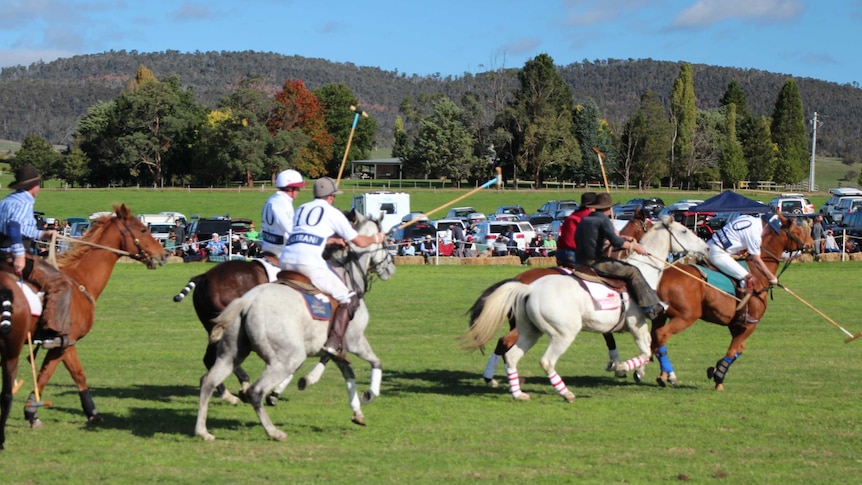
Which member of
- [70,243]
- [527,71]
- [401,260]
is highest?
[527,71]

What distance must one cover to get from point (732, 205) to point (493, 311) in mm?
39077

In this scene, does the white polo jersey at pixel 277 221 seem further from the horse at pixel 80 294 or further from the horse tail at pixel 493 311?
the horse tail at pixel 493 311

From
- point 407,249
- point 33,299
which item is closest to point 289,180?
point 33,299

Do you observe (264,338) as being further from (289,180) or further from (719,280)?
(719,280)

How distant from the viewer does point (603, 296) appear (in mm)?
11500

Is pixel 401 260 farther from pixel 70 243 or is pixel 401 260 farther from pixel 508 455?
pixel 508 455

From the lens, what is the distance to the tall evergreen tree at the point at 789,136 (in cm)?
10156

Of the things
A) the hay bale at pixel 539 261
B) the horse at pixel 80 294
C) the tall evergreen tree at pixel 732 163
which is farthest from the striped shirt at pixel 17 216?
the tall evergreen tree at pixel 732 163

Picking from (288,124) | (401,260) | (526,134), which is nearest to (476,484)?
(401,260)

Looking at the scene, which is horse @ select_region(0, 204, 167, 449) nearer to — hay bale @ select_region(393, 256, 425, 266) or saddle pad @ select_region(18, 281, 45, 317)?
saddle pad @ select_region(18, 281, 45, 317)

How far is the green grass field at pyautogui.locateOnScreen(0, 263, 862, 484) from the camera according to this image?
314 inches

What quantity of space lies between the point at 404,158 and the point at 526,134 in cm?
1970

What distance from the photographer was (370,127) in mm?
138250

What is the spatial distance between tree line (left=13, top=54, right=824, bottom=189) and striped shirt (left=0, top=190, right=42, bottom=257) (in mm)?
83090
